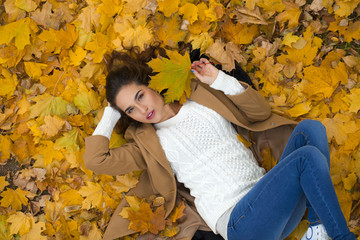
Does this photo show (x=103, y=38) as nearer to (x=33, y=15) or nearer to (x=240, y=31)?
(x=33, y=15)

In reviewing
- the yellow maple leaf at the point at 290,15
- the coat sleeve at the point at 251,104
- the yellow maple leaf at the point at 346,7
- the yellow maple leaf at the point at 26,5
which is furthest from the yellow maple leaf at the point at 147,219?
the yellow maple leaf at the point at 346,7

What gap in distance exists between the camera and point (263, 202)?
2.04m

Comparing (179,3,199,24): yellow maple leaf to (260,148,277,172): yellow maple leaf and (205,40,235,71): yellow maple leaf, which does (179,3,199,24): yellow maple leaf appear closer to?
(205,40,235,71): yellow maple leaf

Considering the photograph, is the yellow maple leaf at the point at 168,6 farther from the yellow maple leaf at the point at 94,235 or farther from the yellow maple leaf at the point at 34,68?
the yellow maple leaf at the point at 94,235

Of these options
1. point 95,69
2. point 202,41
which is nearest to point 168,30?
point 202,41

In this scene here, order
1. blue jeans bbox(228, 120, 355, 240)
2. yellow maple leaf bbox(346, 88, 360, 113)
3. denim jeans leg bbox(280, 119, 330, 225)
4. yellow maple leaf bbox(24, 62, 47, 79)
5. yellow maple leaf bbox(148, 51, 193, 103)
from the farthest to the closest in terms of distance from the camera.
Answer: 1. yellow maple leaf bbox(24, 62, 47, 79)
2. yellow maple leaf bbox(346, 88, 360, 113)
3. yellow maple leaf bbox(148, 51, 193, 103)
4. denim jeans leg bbox(280, 119, 330, 225)
5. blue jeans bbox(228, 120, 355, 240)

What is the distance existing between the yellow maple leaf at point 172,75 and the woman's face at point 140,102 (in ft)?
0.24

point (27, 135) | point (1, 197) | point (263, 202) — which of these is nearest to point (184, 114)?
point (263, 202)

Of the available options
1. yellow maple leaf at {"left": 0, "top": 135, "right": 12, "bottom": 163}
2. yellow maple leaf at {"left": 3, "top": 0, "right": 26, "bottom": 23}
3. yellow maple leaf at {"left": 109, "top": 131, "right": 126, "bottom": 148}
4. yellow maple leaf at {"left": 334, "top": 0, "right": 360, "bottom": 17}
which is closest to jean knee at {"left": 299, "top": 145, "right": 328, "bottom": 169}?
yellow maple leaf at {"left": 334, "top": 0, "right": 360, "bottom": 17}

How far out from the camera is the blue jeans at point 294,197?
1845 mm

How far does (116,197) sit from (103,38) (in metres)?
1.32

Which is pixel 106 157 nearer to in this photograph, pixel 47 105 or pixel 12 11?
pixel 47 105

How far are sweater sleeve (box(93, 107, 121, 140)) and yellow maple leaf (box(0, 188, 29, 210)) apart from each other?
96 centimetres

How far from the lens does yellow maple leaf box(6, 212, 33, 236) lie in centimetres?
273
